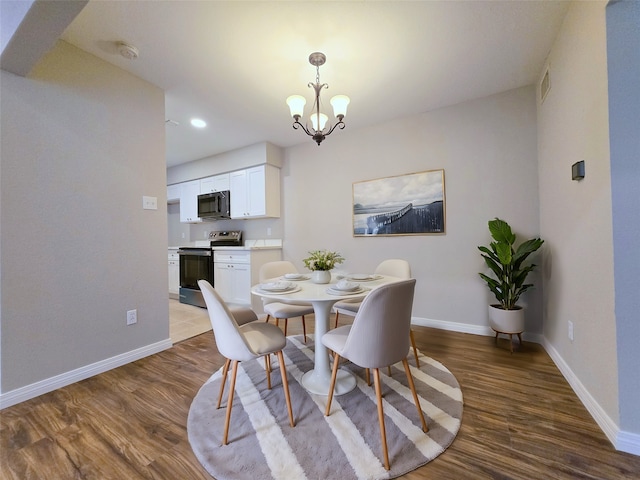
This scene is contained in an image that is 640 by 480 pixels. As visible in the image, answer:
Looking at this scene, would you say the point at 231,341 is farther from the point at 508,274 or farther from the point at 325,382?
the point at 508,274

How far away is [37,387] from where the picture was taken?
182 centimetres

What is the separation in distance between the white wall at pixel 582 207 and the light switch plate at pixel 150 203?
324 cm

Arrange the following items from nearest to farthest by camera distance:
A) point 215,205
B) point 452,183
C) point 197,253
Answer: point 452,183 < point 197,253 < point 215,205

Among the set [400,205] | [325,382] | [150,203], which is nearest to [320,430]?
[325,382]

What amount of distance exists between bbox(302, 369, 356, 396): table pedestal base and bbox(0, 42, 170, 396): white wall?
1.58 meters

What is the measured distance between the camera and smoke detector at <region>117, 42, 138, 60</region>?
6.46 ft

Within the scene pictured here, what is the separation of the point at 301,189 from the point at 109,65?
2.45m

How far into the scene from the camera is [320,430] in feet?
4.72

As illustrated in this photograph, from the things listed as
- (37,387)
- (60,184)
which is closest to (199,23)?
(60,184)

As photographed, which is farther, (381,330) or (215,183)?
(215,183)

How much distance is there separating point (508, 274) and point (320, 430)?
209cm

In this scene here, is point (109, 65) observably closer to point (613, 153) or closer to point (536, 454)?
point (613, 153)

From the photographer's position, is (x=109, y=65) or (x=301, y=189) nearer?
(x=109, y=65)

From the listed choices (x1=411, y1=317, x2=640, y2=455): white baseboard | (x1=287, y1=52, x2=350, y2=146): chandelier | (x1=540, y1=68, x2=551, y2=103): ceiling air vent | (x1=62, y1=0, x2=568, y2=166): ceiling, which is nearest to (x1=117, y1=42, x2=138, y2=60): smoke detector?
(x1=62, y1=0, x2=568, y2=166): ceiling
